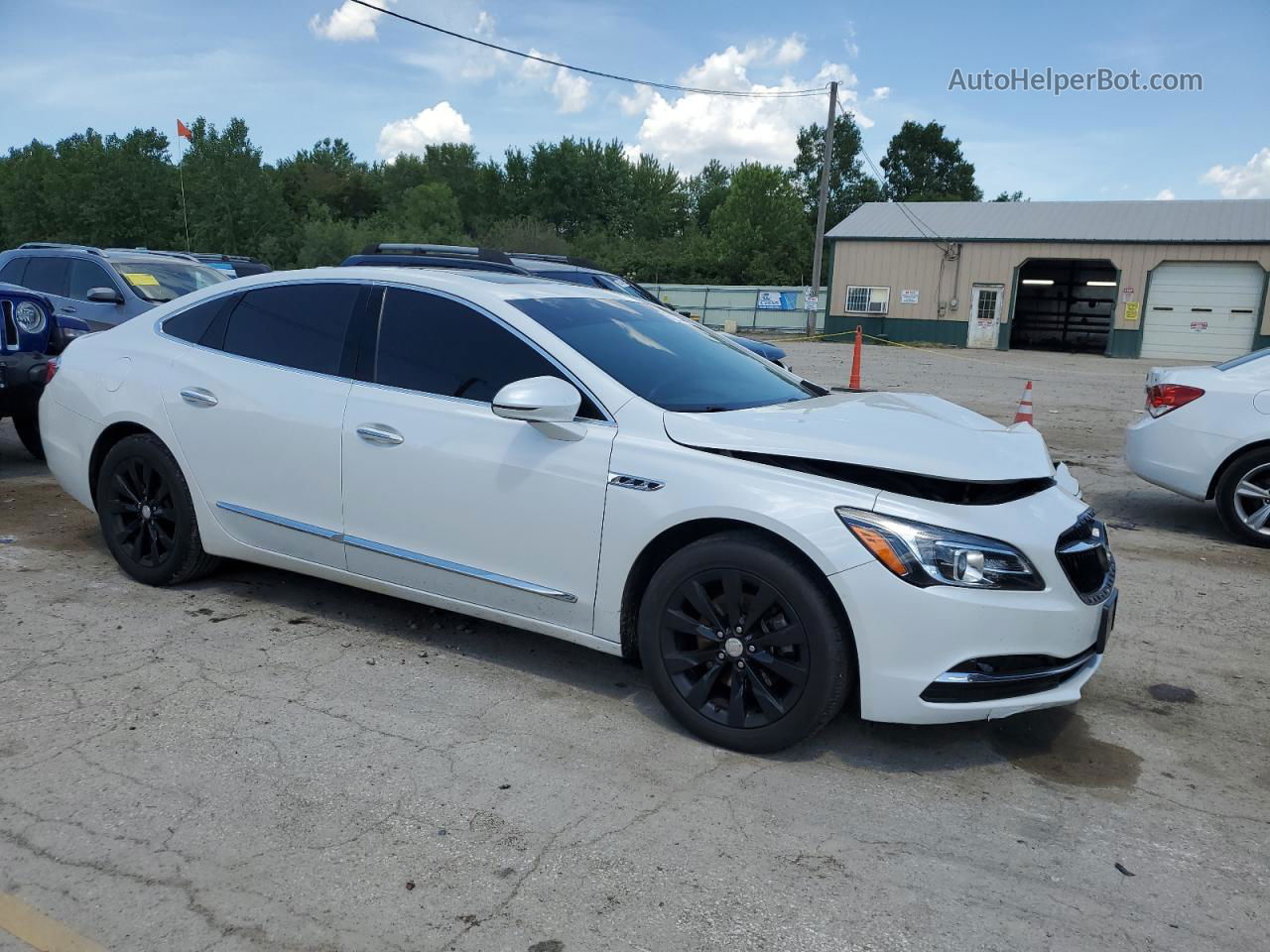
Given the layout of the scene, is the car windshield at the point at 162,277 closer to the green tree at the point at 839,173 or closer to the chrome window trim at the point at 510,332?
the chrome window trim at the point at 510,332

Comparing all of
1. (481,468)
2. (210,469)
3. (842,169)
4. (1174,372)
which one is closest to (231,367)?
(210,469)

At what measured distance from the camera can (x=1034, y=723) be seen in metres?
3.71

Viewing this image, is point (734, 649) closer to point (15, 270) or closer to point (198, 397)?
point (198, 397)

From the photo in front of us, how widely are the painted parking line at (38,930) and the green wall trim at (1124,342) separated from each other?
34769mm

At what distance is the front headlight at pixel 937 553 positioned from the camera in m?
3.06

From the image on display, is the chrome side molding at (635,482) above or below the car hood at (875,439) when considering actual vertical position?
below

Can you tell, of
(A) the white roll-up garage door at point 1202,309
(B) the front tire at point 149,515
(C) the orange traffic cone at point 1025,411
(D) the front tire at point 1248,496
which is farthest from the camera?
A: (A) the white roll-up garage door at point 1202,309

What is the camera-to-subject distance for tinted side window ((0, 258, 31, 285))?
454 inches

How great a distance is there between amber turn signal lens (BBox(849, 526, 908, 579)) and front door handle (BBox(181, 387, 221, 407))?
3.00m

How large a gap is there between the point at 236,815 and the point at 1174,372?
6.75m

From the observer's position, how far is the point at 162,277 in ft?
37.7

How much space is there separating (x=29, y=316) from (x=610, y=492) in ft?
19.7

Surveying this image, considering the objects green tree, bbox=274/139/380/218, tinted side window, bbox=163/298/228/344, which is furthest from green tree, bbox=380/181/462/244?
tinted side window, bbox=163/298/228/344

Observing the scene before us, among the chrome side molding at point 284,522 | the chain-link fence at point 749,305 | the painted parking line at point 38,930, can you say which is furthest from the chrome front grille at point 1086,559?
the chain-link fence at point 749,305
